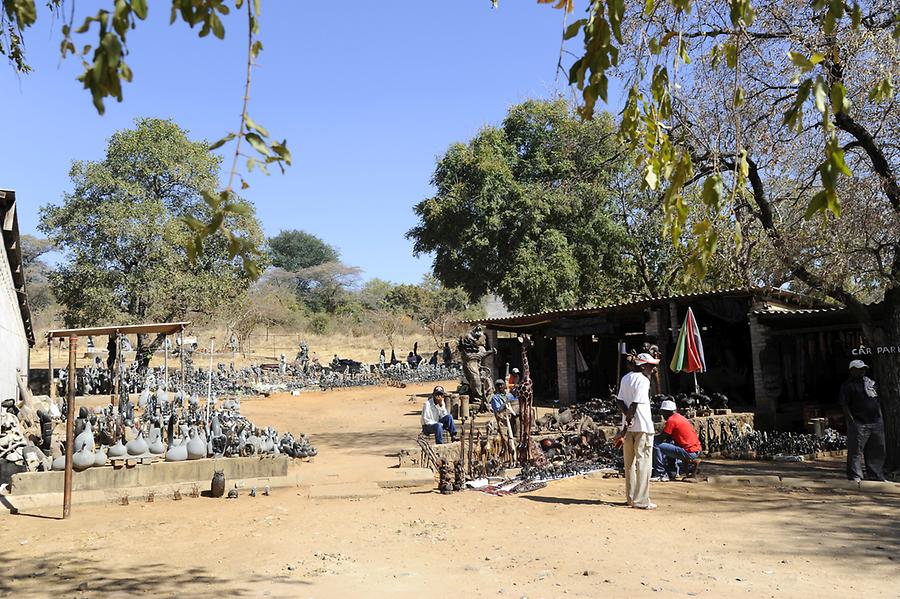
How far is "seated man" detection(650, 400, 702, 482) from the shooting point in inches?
385

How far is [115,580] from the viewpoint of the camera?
5.78 metres

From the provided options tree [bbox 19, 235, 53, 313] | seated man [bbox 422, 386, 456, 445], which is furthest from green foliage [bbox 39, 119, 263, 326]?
tree [bbox 19, 235, 53, 313]

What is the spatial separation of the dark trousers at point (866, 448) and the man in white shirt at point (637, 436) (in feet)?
9.68

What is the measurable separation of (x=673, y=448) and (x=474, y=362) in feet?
29.0

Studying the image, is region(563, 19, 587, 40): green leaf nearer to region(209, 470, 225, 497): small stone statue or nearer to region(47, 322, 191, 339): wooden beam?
region(209, 470, 225, 497): small stone statue

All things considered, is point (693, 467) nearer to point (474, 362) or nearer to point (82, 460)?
point (82, 460)

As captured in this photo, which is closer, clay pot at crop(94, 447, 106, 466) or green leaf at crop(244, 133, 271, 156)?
green leaf at crop(244, 133, 271, 156)

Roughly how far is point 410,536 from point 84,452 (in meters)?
4.81

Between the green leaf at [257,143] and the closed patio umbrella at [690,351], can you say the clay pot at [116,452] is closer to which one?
the green leaf at [257,143]

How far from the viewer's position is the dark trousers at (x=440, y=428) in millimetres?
11750

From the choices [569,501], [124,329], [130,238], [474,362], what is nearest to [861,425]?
[569,501]

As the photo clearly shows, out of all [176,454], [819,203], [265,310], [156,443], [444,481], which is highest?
[265,310]

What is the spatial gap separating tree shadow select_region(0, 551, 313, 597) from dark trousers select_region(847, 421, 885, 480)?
7067 mm

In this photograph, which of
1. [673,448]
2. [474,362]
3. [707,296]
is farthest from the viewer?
[474,362]
